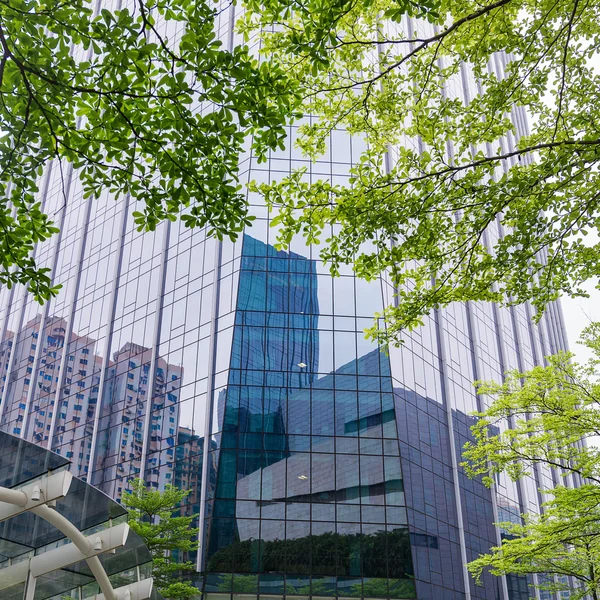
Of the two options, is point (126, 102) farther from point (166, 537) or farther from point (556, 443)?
point (166, 537)

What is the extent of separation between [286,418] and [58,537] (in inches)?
799

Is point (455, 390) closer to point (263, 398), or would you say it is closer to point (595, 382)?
point (263, 398)

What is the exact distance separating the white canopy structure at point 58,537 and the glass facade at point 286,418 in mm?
17068

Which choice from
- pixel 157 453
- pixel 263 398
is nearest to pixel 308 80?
pixel 263 398

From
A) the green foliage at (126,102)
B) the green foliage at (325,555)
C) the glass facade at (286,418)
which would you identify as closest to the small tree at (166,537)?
the glass facade at (286,418)

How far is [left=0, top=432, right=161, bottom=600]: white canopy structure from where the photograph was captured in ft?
32.5

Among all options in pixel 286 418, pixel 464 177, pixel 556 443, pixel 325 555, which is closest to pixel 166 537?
Answer: pixel 325 555

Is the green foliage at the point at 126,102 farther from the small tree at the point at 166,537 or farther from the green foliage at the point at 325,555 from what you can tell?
the green foliage at the point at 325,555

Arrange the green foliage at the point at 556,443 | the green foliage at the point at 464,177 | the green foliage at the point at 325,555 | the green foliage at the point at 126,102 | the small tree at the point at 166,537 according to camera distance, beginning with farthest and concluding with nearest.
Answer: the green foliage at the point at 325,555 < the small tree at the point at 166,537 < the green foliage at the point at 556,443 < the green foliage at the point at 464,177 < the green foliage at the point at 126,102

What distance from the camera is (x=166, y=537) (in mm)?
28203

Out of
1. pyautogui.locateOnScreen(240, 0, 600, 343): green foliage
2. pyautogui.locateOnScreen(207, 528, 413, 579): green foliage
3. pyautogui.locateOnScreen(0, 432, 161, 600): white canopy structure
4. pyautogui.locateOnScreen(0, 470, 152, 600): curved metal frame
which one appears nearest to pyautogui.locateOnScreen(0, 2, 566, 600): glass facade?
pyautogui.locateOnScreen(207, 528, 413, 579): green foliage

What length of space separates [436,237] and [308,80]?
113 inches

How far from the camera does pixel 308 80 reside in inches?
387

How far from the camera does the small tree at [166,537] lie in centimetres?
2705
